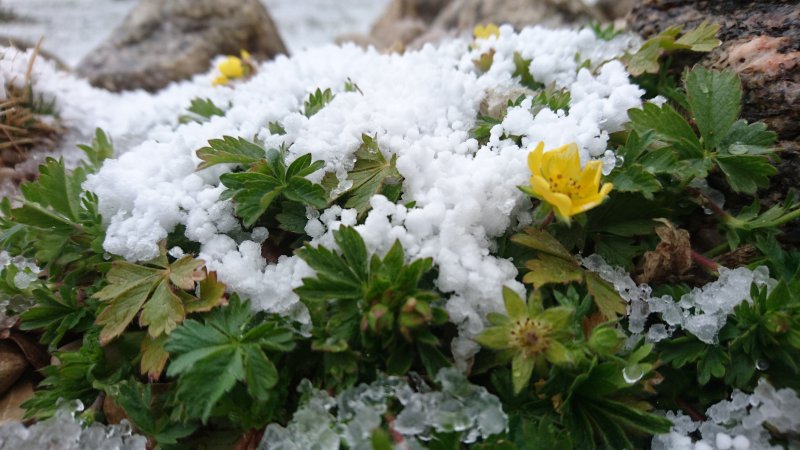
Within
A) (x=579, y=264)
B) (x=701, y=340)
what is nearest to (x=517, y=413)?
(x=579, y=264)

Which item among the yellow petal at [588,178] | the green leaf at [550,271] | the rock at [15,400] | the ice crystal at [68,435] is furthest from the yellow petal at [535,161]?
the rock at [15,400]

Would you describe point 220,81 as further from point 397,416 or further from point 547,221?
point 397,416

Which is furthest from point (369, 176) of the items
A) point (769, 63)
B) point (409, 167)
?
point (769, 63)

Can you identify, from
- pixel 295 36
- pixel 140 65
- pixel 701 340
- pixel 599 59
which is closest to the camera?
pixel 701 340

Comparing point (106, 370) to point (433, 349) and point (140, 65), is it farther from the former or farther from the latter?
point (140, 65)

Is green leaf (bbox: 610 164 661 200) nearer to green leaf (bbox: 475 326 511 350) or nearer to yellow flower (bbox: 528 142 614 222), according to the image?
yellow flower (bbox: 528 142 614 222)

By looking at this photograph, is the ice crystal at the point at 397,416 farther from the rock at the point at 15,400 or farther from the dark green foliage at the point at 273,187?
the rock at the point at 15,400

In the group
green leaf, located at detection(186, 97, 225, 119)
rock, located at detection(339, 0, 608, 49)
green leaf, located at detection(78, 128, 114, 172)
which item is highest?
green leaf, located at detection(78, 128, 114, 172)

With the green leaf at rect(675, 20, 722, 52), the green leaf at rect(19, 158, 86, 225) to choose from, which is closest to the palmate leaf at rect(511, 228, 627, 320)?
the green leaf at rect(675, 20, 722, 52)
